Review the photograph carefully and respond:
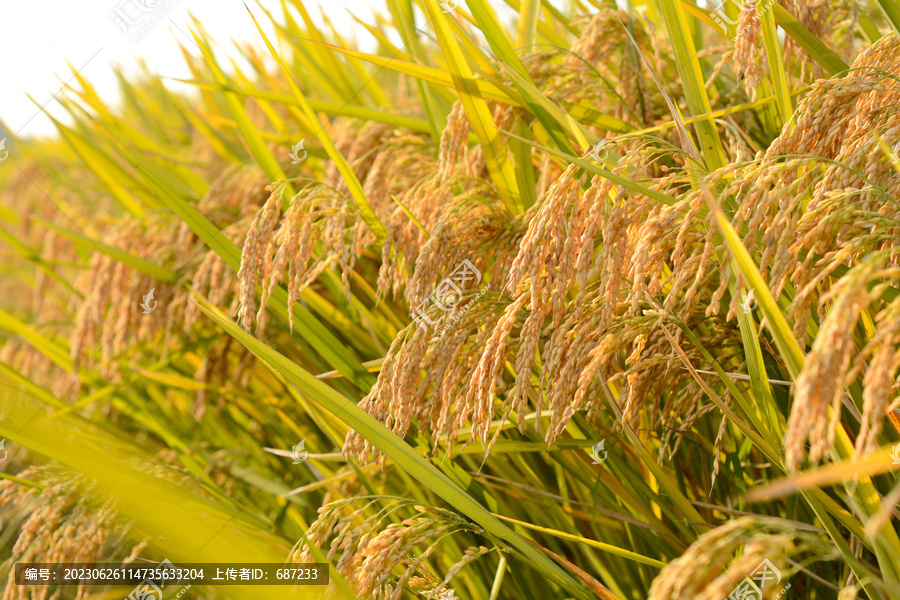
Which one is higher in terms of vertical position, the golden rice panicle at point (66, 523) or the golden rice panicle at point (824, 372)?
the golden rice panicle at point (66, 523)

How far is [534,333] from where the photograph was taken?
2.96ft

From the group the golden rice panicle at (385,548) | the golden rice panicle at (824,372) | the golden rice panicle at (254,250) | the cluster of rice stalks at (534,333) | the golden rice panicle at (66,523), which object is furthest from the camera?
the golden rice panicle at (66,523)

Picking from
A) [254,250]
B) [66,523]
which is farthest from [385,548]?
[66,523]

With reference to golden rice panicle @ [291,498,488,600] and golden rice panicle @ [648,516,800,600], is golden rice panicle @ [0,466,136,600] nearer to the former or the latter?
golden rice panicle @ [291,498,488,600]

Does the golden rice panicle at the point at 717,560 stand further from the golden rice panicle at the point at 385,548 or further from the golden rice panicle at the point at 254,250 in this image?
the golden rice panicle at the point at 254,250

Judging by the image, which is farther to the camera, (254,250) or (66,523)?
(66,523)

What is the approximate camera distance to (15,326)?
74.7 inches

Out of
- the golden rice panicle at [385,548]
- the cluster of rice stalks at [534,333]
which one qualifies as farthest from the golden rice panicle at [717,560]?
the golden rice panicle at [385,548]

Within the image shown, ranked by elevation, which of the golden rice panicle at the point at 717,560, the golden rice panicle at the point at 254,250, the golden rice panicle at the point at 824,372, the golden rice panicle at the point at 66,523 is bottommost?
the golden rice panicle at the point at 717,560

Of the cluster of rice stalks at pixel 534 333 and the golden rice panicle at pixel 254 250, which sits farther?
the golden rice panicle at pixel 254 250

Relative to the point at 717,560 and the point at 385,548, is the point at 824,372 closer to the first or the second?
the point at 717,560

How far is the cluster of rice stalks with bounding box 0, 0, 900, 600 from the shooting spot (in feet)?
2.48

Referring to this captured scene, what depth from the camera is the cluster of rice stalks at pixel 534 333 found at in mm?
754

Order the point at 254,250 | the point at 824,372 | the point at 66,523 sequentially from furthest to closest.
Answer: the point at 66,523 < the point at 254,250 < the point at 824,372
